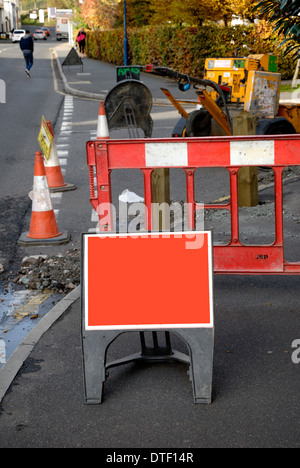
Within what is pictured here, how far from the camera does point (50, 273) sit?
6.96 metres

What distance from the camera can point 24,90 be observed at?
29.4 meters

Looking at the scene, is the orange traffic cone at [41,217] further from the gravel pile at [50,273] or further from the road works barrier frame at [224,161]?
the road works barrier frame at [224,161]

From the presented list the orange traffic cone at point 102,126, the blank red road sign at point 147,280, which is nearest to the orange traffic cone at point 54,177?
the orange traffic cone at point 102,126

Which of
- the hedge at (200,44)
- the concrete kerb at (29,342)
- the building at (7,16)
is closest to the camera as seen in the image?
the concrete kerb at (29,342)

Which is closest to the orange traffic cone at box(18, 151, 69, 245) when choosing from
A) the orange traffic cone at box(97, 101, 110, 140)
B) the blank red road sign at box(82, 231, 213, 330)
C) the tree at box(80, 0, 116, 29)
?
the blank red road sign at box(82, 231, 213, 330)

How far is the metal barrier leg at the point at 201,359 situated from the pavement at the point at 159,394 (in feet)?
0.27

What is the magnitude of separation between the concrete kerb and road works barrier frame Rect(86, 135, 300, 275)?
2.62ft

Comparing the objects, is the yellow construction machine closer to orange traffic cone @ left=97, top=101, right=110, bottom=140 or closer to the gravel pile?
orange traffic cone @ left=97, top=101, right=110, bottom=140

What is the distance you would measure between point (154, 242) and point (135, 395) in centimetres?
92

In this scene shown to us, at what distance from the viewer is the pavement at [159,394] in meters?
3.93

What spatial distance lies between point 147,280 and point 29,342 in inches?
49.0

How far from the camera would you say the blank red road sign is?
14.5ft

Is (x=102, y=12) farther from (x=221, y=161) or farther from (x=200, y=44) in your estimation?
(x=221, y=161)
